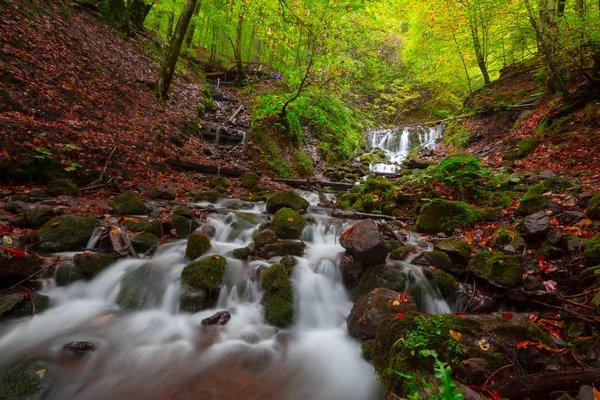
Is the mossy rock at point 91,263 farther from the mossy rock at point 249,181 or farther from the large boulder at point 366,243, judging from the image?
the mossy rock at point 249,181

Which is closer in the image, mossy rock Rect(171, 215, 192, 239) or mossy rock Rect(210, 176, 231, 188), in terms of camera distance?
mossy rock Rect(171, 215, 192, 239)

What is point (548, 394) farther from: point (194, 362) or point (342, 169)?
point (342, 169)

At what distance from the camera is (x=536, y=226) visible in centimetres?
415

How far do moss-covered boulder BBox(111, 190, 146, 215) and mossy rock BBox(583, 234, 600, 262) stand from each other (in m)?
7.22

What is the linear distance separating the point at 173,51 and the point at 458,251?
445 inches

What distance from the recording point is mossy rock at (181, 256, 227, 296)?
4.11 m

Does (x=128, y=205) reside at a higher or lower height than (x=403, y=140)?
lower

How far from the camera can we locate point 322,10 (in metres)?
9.36

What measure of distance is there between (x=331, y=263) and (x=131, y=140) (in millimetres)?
6934

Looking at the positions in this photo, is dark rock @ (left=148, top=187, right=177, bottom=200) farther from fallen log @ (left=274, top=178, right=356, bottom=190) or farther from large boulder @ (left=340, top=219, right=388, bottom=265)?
large boulder @ (left=340, top=219, right=388, bottom=265)

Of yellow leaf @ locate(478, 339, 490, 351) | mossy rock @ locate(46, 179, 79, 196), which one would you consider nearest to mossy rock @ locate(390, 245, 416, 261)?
yellow leaf @ locate(478, 339, 490, 351)

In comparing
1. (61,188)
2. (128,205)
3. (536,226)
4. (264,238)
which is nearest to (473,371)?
(536,226)

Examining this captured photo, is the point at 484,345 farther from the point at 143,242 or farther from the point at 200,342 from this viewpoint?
the point at 143,242

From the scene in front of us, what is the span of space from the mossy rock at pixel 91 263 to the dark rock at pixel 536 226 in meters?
6.21
